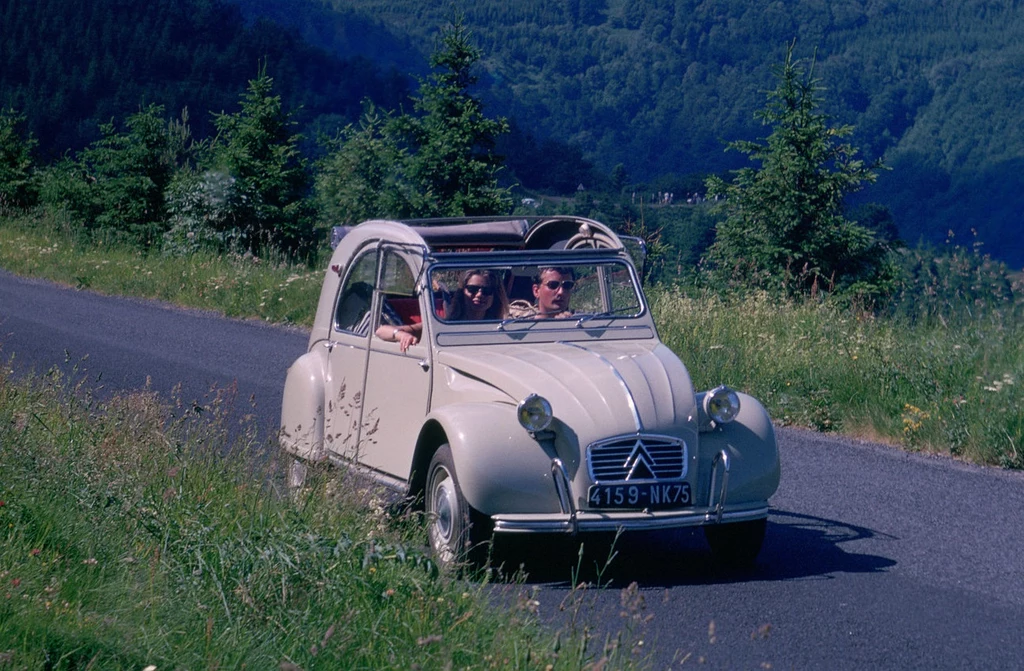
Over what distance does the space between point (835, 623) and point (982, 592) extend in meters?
0.98

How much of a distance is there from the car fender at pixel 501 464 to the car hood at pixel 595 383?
20 centimetres

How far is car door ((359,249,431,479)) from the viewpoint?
6.93 meters

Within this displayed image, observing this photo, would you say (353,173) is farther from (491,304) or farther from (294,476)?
(294,476)

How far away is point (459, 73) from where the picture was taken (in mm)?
28875

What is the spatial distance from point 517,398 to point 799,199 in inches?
820

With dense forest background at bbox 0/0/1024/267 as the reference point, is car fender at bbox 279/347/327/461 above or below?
below

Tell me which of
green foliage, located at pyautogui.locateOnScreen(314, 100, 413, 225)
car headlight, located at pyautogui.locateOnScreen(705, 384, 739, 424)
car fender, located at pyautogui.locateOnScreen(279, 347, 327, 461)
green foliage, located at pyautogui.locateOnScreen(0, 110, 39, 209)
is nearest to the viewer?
car headlight, located at pyautogui.locateOnScreen(705, 384, 739, 424)

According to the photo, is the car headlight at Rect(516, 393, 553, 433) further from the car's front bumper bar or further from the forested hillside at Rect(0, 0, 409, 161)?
the forested hillside at Rect(0, 0, 409, 161)

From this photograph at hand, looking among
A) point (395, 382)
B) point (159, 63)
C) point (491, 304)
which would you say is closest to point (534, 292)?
point (491, 304)

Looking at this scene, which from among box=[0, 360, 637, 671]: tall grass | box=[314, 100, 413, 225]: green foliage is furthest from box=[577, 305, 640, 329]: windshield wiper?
box=[314, 100, 413, 225]: green foliage

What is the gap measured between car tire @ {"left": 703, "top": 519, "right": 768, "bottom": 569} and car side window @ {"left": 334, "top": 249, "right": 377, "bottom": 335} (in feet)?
7.98

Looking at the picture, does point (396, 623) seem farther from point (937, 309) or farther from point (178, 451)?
point (937, 309)

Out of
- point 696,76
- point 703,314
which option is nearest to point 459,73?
point 703,314

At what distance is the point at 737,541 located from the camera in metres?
6.53
